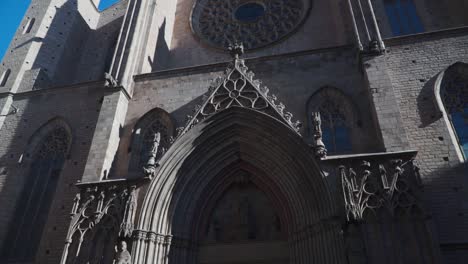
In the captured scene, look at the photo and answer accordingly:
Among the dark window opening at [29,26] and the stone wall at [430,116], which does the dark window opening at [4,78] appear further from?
the stone wall at [430,116]

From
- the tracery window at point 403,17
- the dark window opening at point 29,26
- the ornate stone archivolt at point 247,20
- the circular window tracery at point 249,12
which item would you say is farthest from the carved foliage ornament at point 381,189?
the dark window opening at point 29,26

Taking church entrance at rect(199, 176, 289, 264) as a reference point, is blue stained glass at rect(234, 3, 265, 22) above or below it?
above

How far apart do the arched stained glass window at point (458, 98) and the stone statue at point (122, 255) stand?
312 inches

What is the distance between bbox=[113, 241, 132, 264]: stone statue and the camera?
23.8 ft

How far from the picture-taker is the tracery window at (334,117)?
8750mm

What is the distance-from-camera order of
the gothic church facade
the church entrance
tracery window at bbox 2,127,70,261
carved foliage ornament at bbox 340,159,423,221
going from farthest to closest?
tracery window at bbox 2,127,70,261 → the church entrance → the gothic church facade → carved foliage ornament at bbox 340,159,423,221

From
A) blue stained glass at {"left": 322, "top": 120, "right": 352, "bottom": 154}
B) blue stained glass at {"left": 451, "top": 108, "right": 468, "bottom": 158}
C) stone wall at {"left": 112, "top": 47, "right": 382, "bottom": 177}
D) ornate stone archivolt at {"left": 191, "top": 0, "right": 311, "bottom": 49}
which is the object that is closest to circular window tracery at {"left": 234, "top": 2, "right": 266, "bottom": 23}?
ornate stone archivolt at {"left": 191, "top": 0, "right": 311, "bottom": 49}

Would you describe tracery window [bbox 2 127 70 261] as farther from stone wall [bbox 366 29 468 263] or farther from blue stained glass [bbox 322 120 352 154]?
stone wall [bbox 366 29 468 263]

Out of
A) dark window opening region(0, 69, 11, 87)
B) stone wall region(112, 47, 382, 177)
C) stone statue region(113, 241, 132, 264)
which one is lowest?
stone statue region(113, 241, 132, 264)

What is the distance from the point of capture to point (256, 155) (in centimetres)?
876

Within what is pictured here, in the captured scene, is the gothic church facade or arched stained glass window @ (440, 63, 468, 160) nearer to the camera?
the gothic church facade

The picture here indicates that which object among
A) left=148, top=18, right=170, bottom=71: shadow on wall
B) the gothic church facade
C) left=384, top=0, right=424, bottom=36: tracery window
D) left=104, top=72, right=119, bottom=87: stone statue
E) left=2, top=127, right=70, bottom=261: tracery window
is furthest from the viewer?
left=148, top=18, right=170, bottom=71: shadow on wall

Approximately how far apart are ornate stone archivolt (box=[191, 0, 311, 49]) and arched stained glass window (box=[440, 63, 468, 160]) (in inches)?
235

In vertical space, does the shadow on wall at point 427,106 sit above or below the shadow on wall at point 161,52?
below
